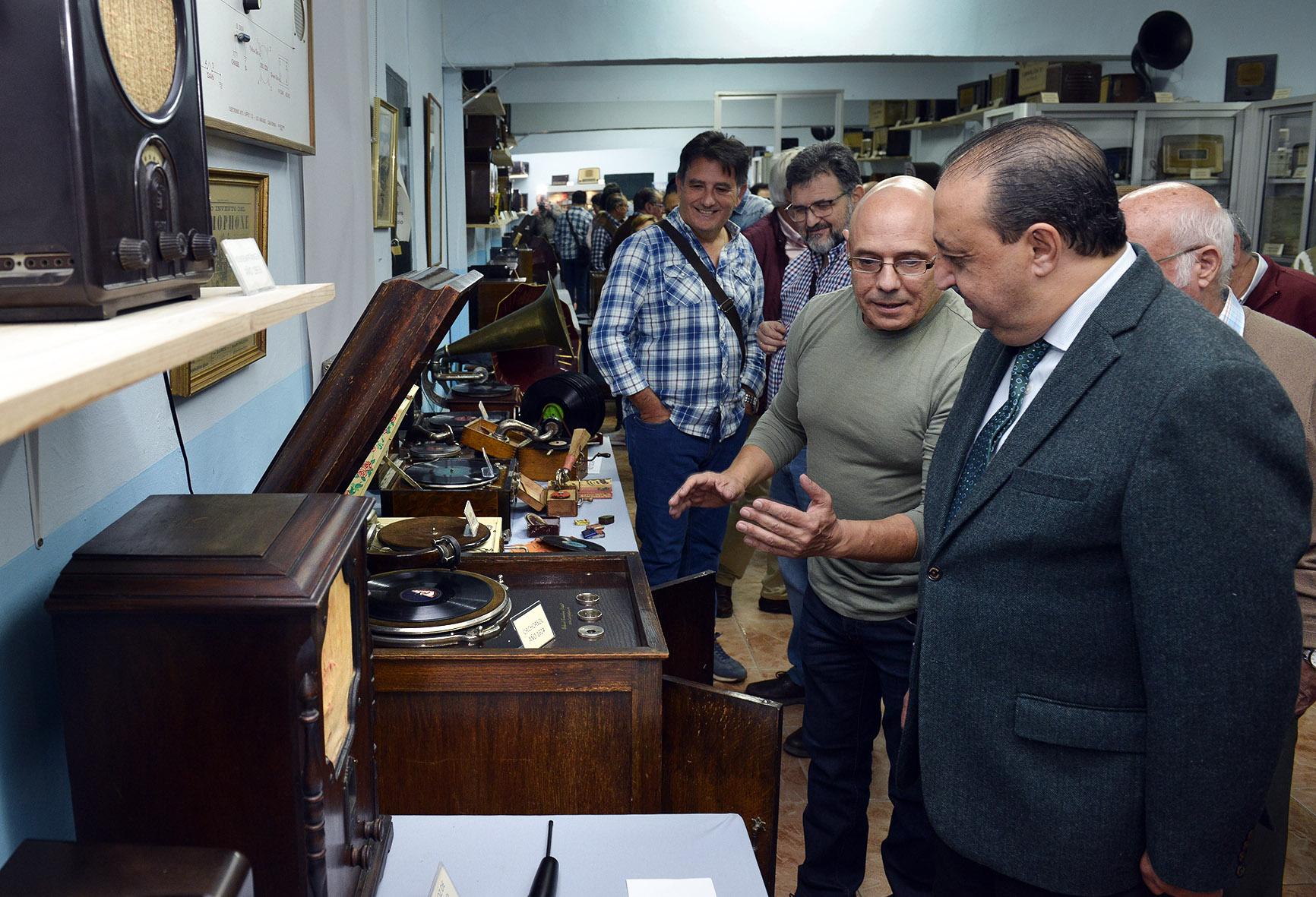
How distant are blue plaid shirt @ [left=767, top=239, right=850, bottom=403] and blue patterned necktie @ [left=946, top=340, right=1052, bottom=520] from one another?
205 centimetres

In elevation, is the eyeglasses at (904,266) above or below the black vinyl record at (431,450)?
above

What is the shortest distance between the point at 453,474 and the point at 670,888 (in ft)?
6.00

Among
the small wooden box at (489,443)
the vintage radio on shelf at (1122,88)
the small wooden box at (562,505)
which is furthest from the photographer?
the vintage radio on shelf at (1122,88)

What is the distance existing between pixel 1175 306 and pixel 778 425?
4.45 feet

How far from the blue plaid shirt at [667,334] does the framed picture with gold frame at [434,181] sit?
221cm

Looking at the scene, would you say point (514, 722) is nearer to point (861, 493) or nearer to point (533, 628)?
point (533, 628)

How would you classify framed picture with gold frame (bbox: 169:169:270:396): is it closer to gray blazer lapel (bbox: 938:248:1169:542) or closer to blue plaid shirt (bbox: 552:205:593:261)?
gray blazer lapel (bbox: 938:248:1169:542)

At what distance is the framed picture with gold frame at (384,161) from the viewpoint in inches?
153

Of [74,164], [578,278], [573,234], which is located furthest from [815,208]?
[578,278]

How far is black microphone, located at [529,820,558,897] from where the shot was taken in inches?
54.5

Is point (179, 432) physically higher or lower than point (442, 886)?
higher

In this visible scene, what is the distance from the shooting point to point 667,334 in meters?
3.62

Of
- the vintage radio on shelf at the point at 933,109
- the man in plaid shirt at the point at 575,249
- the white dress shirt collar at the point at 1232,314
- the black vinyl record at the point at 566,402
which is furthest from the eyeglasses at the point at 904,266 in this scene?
the man in plaid shirt at the point at 575,249

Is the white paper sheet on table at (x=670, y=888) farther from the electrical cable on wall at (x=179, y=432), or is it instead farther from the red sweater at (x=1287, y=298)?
the red sweater at (x=1287, y=298)
